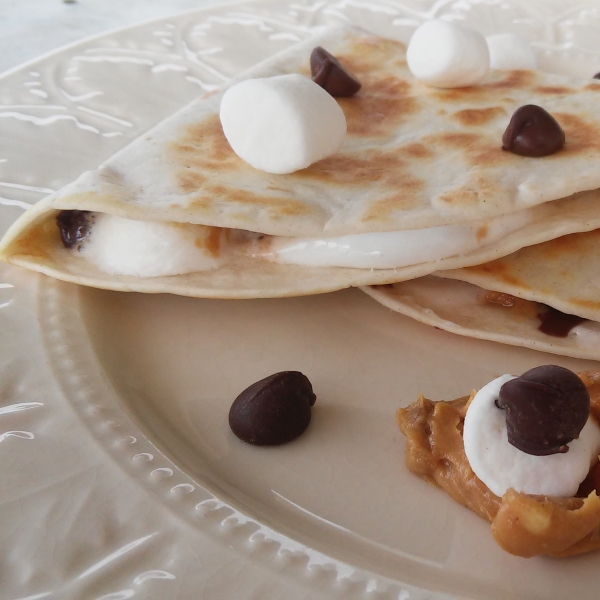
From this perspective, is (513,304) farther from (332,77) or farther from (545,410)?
(332,77)

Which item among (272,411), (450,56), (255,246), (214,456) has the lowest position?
(214,456)

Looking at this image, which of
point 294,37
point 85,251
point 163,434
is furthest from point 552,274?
point 294,37

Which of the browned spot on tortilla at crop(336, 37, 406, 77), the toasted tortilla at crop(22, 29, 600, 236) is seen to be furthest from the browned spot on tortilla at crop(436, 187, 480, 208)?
the browned spot on tortilla at crop(336, 37, 406, 77)

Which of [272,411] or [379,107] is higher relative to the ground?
[379,107]

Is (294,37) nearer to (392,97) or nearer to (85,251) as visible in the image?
(392,97)

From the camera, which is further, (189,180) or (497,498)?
(189,180)

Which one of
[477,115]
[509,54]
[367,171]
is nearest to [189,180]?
[367,171]

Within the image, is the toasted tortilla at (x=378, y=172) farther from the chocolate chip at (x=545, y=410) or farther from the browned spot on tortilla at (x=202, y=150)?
the chocolate chip at (x=545, y=410)
